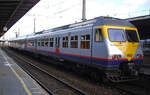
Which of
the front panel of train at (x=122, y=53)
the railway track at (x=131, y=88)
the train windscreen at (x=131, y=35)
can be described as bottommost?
the railway track at (x=131, y=88)

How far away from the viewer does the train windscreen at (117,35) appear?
27.6 feet

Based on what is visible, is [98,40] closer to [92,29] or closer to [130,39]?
[92,29]

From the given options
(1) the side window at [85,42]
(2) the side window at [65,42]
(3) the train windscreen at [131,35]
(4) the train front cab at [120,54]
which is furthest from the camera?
(2) the side window at [65,42]

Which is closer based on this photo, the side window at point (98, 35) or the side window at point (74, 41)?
the side window at point (98, 35)

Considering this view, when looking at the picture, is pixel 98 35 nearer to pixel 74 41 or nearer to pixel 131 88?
pixel 74 41

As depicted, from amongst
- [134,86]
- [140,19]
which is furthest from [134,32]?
[140,19]

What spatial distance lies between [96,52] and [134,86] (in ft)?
8.18

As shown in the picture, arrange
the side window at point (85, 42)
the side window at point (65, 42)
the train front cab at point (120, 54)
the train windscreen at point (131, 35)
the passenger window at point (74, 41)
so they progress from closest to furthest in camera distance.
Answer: the train front cab at point (120, 54), the train windscreen at point (131, 35), the side window at point (85, 42), the passenger window at point (74, 41), the side window at point (65, 42)

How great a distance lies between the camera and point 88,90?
801cm

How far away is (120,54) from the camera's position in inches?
324

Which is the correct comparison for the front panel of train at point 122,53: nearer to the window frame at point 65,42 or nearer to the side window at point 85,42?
the side window at point 85,42

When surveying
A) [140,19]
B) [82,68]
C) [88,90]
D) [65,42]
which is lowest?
[88,90]

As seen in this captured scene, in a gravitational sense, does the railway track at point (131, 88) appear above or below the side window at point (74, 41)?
below

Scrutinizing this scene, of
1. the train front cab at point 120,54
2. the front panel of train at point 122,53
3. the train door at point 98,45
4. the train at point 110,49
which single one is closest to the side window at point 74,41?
the train at point 110,49
